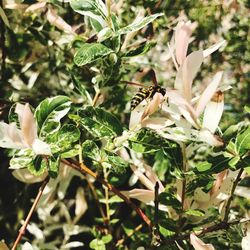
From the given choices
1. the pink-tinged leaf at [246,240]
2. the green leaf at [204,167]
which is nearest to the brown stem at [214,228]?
the pink-tinged leaf at [246,240]

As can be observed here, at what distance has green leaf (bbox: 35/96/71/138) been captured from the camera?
838mm

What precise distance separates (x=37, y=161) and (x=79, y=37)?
1.31 ft

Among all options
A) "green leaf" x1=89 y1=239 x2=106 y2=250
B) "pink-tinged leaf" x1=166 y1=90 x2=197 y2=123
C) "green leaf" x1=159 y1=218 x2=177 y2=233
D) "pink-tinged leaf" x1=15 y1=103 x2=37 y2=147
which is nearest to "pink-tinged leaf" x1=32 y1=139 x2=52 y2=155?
"pink-tinged leaf" x1=15 y1=103 x2=37 y2=147

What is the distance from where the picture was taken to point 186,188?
0.91 metres

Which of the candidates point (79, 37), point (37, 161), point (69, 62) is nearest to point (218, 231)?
point (37, 161)

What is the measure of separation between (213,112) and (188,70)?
87mm

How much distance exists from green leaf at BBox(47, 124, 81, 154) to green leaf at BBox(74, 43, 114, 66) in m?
0.13

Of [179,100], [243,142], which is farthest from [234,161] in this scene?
[179,100]

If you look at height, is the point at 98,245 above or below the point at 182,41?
below

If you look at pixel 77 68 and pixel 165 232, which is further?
pixel 77 68

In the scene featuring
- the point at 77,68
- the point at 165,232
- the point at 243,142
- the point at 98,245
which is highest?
the point at 243,142

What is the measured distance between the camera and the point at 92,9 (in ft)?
2.75

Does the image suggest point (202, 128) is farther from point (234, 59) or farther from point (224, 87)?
point (234, 59)

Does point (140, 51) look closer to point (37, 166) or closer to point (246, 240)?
point (37, 166)
